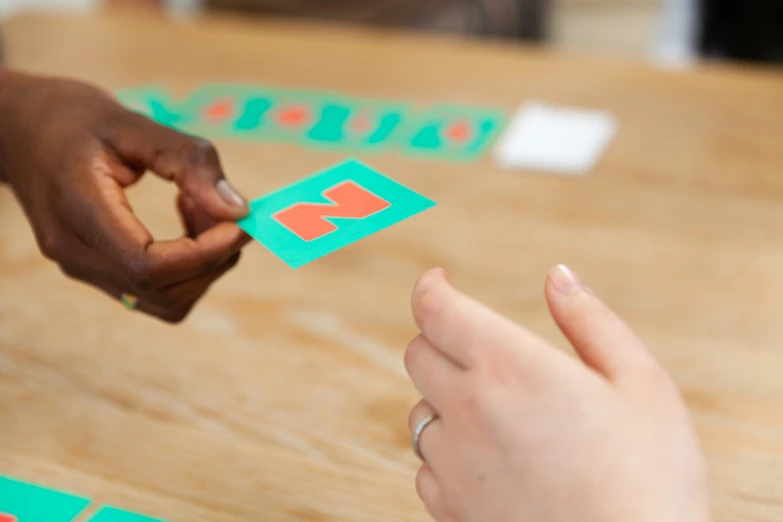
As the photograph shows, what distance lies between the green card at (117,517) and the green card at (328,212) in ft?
0.68

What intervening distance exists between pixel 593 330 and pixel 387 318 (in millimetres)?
370

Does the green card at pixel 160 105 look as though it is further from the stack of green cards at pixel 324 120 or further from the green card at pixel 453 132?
the green card at pixel 453 132

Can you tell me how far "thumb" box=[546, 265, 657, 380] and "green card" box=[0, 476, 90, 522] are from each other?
36cm

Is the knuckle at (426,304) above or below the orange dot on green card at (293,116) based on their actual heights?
above

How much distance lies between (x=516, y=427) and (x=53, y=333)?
0.52 m

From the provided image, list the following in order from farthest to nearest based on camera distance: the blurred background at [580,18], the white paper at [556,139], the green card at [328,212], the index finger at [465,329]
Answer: the blurred background at [580,18], the white paper at [556,139], the green card at [328,212], the index finger at [465,329]

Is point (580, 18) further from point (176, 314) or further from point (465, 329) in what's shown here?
point (465, 329)

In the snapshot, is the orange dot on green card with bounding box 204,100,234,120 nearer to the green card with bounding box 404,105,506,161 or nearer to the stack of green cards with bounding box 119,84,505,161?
the stack of green cards with bounding box 119,84,505,161

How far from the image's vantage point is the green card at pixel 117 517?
0.60 metres

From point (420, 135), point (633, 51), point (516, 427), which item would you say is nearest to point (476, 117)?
point (420, 135)

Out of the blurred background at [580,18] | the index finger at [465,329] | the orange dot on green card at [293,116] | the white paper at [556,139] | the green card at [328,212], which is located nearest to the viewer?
the index finger at [465,329]

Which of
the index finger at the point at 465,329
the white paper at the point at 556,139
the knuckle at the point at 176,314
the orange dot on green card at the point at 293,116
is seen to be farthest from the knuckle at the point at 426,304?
the orange dot on green card at the point at 293,116

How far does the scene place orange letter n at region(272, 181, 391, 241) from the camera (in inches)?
22.7

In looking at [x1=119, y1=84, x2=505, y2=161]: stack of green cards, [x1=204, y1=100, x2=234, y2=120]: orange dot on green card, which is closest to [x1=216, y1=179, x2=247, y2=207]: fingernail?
[x1=119, y1=84, x2=505, y2=161]: stack of green cards
